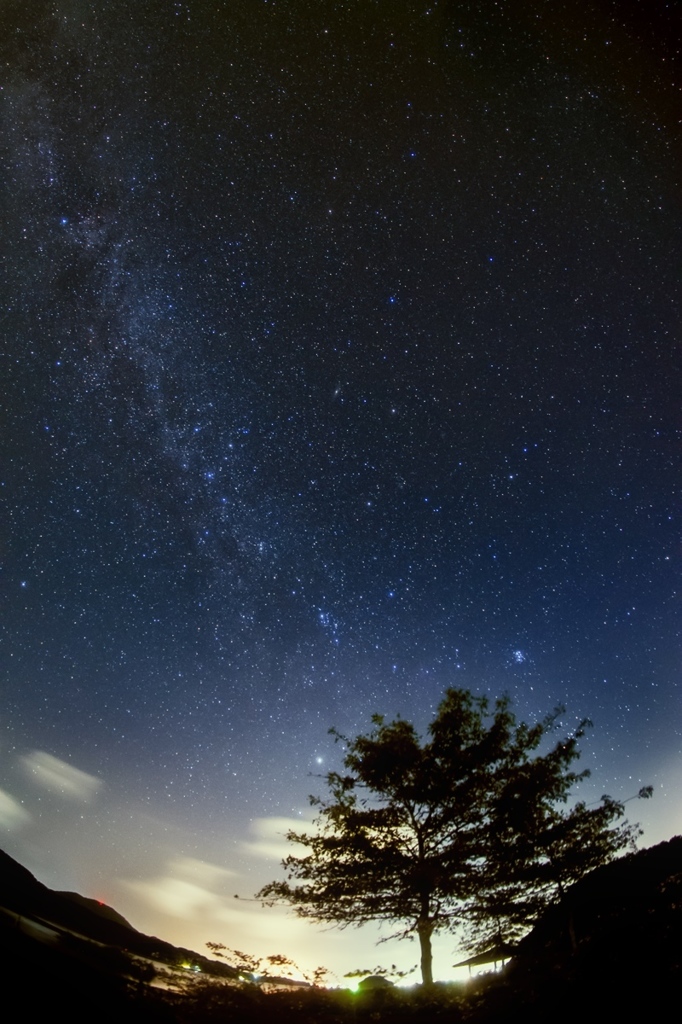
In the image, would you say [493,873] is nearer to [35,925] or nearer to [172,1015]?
[172,1015]

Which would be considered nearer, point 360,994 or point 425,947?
point 360,994

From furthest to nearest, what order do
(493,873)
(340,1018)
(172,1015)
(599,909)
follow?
1. (599,909)
2. (493,873)
3. (340,1018)
4. (172,1015)

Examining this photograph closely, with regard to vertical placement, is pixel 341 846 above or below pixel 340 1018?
above

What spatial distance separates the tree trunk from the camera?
50.0ft

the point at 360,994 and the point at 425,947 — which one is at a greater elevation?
the point at 425,947

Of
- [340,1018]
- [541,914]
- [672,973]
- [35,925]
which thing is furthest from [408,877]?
[35,925]

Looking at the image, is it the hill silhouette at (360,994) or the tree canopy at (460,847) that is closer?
the hill silhouette at (360,994)

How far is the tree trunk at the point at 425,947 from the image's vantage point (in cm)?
1523

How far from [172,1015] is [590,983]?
21.4 ft

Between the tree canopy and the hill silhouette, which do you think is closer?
the hill silhouette

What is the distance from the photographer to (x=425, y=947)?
1573 cm

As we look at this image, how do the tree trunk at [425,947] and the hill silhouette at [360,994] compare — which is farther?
the tree trunk at [425,947]

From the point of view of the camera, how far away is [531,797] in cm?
1566

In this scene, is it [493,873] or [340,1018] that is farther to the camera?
[493,873]
